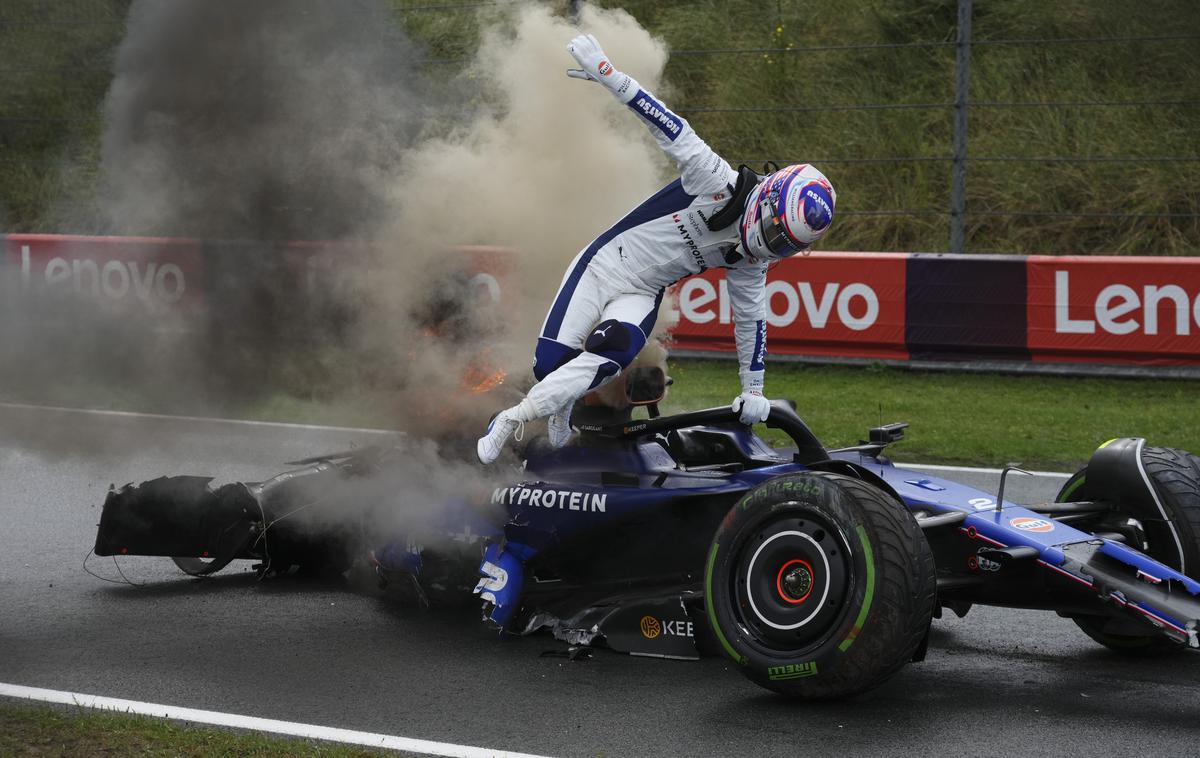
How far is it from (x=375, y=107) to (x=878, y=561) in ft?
14.4

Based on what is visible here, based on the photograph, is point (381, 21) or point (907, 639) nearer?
point (907, 639)

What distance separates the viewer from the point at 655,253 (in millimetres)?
6574

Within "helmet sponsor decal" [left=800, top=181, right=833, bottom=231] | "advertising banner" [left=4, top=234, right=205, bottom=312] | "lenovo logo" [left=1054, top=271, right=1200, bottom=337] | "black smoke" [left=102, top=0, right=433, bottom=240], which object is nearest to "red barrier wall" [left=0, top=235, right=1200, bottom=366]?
"lenovo logo" [left=1054, top=271, right=1200, bottom=337]

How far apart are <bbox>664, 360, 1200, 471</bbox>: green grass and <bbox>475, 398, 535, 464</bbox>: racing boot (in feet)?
13.5

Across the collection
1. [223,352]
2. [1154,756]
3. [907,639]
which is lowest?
[1154,756]

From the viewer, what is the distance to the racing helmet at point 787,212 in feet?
20.1

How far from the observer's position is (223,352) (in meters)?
8.04

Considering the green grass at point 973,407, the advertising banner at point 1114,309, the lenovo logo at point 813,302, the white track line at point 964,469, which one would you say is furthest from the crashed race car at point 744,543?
the lenovo logo at point 813,302

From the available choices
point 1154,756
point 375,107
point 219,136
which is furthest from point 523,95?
point 1154,756

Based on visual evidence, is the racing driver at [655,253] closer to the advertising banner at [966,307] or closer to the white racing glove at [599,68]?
the white racing glove at [599,68]

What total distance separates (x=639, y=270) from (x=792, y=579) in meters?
1.91

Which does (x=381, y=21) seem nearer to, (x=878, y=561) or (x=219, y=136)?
(x=219, y=136)

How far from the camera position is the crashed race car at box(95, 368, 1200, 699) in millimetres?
5023

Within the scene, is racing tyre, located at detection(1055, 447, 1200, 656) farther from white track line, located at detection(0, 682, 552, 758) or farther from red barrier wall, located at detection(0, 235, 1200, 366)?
red barrier wall, located at detection(0, 235, 1200, 366)
